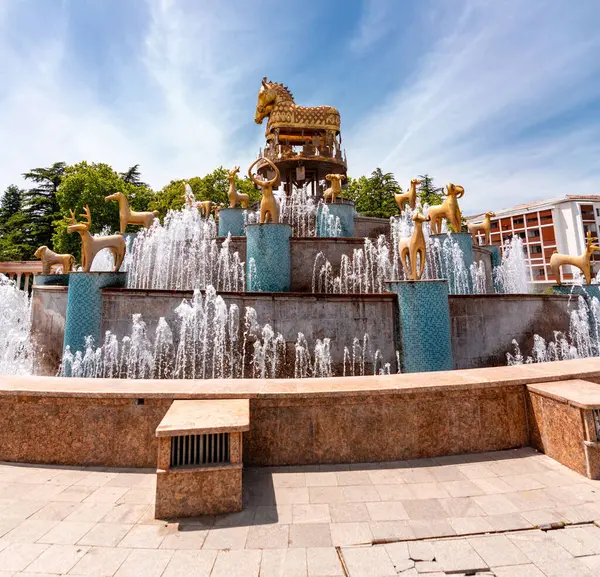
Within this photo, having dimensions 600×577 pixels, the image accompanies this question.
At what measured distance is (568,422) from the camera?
4.13 m

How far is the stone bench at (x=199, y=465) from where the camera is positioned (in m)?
3.35

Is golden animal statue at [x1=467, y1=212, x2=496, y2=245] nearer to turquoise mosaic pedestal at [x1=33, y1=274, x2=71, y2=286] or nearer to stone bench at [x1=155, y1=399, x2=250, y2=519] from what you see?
stone bench at [x1=155, y1=399, x2=250, y2=519]

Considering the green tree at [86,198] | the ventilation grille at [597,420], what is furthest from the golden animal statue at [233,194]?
the green tree at [86,198]

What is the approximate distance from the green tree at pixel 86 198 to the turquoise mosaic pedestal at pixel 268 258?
90.7ft

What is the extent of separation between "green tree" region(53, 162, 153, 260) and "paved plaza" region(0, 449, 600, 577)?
3457cm

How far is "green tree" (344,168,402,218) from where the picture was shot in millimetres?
42000

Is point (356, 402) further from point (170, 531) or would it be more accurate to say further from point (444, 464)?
point (170, 531)

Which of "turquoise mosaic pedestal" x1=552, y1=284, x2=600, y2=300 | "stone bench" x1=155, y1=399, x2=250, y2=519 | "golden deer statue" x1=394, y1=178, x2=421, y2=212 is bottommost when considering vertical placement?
"stone bench" x1=155, y1=399, x2=250, y2=519

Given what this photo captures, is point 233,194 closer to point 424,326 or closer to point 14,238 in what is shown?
point 424,326

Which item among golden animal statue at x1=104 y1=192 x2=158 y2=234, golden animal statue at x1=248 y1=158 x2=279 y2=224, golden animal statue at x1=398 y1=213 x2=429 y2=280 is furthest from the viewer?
golden animal statue at x1=104 y1=192 x2=158 y2=234

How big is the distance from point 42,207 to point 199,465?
50315 mm

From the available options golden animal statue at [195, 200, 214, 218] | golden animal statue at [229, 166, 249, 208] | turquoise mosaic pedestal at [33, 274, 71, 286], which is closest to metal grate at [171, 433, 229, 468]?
turquoise mosaic pedestal at [33, 274, 71, 286]

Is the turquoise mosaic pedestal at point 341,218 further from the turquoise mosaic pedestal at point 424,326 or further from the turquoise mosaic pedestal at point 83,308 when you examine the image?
the turquoise mosaic pedestal at point 83,308

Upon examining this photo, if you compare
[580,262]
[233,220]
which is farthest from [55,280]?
[580,262]
